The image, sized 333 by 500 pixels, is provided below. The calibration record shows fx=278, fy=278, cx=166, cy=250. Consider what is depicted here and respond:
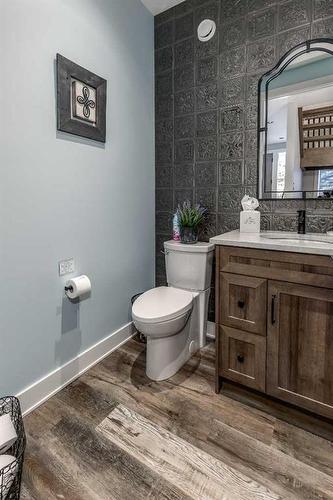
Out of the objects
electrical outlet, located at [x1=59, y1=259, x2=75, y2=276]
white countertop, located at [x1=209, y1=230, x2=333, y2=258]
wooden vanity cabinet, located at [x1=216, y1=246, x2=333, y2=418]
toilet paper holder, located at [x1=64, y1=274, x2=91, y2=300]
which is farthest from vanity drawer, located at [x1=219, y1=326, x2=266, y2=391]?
electrical outlet, located at [x1=59, y1=259, x2=75, y2=276]

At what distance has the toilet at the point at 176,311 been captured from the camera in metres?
1.66

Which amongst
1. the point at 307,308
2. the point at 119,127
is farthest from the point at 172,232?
the point at 307,308

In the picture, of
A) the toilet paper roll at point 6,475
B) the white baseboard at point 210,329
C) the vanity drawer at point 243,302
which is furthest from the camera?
the white baseboard at point 210,329

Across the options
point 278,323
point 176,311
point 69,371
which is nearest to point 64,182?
point 176,311

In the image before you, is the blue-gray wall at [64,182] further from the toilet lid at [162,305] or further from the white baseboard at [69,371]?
the toilet lid at [162,305]

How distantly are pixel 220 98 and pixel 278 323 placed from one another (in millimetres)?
1606

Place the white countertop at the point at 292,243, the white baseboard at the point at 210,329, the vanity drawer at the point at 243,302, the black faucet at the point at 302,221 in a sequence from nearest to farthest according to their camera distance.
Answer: the white countertop at the point at 292,243 → the vanity drawer at the point at 243,302 → the black faucet at the point at 302,221 → the white baseboard at the point at 210,329

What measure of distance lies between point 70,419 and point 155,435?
0.46 metres

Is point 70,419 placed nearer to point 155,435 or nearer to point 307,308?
point 155,435

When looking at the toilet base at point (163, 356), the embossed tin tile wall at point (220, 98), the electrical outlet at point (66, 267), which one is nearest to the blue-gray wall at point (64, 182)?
the electrical outlet at point (66, 267)

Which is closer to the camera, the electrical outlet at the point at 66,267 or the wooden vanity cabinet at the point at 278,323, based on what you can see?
the wooden vanity cabinet at the point at 278,323

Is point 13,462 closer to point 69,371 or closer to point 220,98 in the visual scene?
point 69,371

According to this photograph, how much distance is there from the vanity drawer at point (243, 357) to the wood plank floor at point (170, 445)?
6.3 inches

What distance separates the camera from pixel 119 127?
6.53 ft
